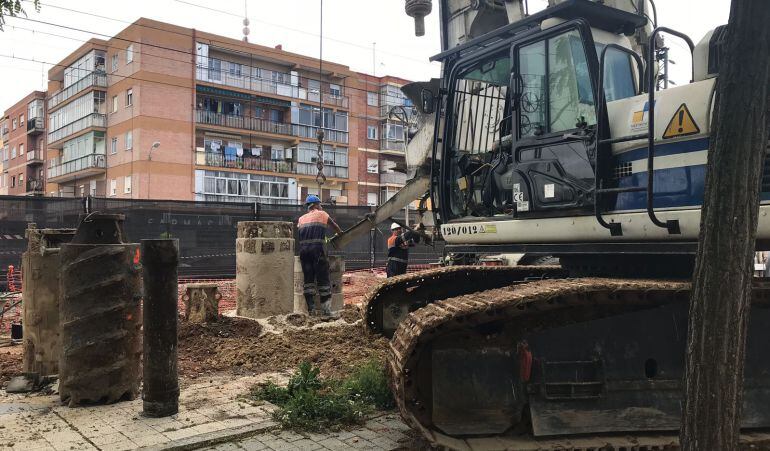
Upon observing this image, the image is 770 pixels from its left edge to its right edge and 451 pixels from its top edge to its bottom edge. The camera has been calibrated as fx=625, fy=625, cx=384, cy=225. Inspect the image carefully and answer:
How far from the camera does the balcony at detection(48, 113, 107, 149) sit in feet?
145

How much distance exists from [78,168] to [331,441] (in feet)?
158

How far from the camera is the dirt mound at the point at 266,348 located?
642 cm

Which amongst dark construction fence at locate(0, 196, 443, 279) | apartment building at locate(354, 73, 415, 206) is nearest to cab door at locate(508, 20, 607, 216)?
dark construction fence at locate(0, 196, 443, 279)

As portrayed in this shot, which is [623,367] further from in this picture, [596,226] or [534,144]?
[534,144]

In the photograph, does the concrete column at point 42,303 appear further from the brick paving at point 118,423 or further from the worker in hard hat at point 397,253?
the worker in hard hat at point 397,253

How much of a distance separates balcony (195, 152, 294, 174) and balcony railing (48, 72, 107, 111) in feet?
29.6

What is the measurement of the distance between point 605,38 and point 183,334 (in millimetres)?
5725

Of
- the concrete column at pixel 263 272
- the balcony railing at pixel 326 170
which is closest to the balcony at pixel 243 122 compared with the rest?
the balcony railing at pixel 326 170

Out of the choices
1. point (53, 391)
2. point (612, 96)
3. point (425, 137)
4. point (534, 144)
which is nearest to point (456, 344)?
point (534, 144)

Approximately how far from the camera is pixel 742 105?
7.54 feet

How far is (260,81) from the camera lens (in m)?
45.7

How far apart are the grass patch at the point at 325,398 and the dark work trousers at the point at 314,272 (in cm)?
372

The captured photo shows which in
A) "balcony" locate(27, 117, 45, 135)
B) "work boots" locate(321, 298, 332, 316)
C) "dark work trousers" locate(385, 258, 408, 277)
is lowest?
"work boots" locate(321, 298, 332, 316)

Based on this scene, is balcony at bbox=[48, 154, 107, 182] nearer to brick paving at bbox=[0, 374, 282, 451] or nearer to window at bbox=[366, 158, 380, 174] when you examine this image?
window at bbox=[366, 158, 380, 174]
